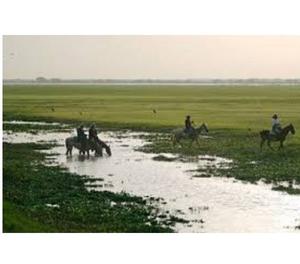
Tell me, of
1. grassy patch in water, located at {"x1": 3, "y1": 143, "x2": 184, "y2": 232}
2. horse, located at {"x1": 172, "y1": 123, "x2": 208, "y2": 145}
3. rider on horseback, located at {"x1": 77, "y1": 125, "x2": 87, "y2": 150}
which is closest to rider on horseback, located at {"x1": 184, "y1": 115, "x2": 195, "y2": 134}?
horse, located at {"x1": 172, "y1": 123, "x2": 208, "y2": 145}

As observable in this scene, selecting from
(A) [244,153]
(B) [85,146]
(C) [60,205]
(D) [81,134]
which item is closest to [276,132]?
(A) [244,153]

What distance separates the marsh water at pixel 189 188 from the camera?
1499 centimetres

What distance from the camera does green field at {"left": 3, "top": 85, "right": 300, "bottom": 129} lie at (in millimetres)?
17000

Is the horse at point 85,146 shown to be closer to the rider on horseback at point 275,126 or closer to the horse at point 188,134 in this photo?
the horse at point 188,134

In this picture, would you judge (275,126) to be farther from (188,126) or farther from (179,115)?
(179,115)

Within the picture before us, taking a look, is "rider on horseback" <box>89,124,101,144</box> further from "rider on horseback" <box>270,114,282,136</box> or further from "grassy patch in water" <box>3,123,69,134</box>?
"rider on horseback" <box>270,114,282,136</box>

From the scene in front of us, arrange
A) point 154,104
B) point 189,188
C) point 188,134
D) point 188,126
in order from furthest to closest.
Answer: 1. point 154,104
2. point 188,126
3. point 188,134
4. point 189,188

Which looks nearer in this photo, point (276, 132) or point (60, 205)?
point (60, 205)

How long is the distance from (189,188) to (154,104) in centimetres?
350

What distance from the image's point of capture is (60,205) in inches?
600

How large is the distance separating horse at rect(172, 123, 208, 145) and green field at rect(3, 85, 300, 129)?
236 millimetres
